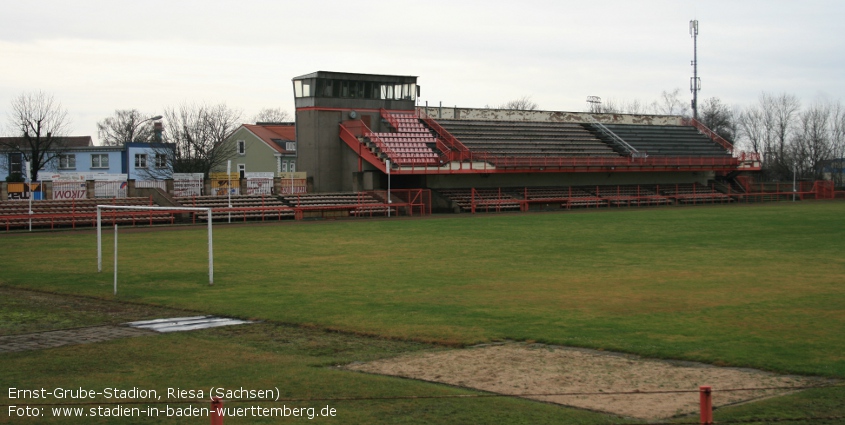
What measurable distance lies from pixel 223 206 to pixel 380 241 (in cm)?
1800

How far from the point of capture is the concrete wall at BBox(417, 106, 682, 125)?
63.9 m

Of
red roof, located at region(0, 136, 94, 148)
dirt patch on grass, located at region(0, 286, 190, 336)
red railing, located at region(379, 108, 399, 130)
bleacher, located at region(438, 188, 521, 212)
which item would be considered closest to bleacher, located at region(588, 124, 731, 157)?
bleacher, located at region(438, 188, 521, 212)

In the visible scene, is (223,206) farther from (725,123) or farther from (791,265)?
(725,123)

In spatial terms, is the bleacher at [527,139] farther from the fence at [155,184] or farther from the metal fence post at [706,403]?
the metal fence post at [706,403]

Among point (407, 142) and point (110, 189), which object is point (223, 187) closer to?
point (110, 189)

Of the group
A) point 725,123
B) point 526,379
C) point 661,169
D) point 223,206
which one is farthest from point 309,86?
point 725,123

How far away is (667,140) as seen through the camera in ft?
235

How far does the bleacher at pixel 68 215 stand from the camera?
37969 mm

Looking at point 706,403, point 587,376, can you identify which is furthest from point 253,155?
point 706,403

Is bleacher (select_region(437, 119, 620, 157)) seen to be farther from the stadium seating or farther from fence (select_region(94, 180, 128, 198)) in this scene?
fence (select_region(94, 180, 128, 198))

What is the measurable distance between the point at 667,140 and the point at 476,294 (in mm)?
58540

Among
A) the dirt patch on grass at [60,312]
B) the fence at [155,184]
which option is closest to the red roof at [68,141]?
the fence at [155,184]

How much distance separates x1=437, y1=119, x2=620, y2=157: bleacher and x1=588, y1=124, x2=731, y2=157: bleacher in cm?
340

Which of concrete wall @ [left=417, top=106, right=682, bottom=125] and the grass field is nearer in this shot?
the grass field
